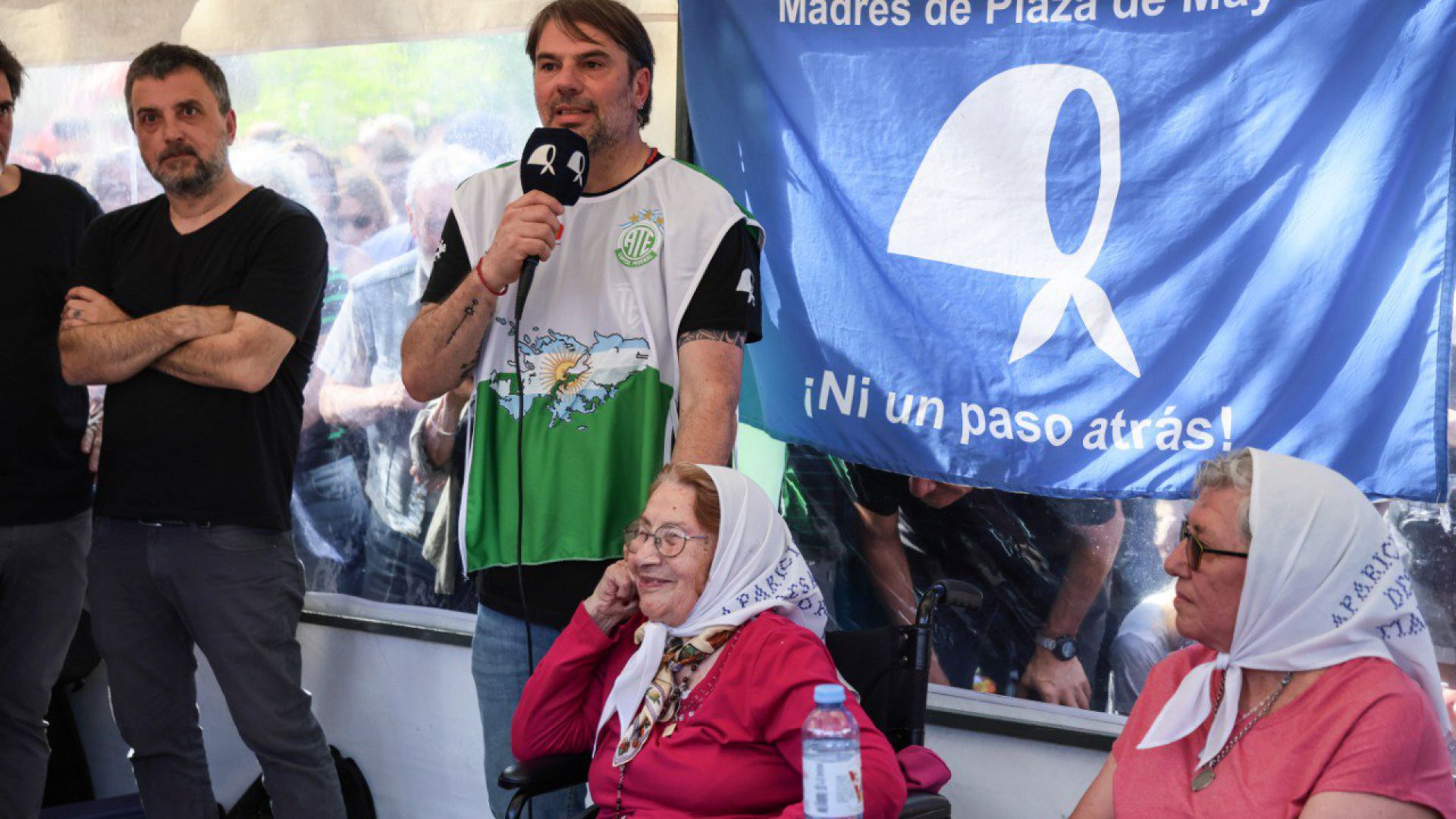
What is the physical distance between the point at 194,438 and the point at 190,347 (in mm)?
210

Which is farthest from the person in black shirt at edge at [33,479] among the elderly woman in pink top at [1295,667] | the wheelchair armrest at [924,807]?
the elderly woman in pink top at [1295,667]

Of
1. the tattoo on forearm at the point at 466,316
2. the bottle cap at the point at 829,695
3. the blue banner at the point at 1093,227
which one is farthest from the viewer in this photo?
the blue banner at the point at 1093,227

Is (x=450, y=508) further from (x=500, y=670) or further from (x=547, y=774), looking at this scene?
(x=547, y=774)

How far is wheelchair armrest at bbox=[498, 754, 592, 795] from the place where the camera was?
230 cm

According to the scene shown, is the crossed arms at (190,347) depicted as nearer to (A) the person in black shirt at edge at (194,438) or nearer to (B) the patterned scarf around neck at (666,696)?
(A) the person in black shirt at edge at (194,438)

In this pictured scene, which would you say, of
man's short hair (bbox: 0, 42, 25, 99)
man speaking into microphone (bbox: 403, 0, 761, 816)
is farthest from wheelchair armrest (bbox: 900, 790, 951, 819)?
man's short hair (bbox: 0, 42, 25, 99)

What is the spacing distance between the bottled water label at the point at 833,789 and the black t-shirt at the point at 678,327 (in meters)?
Result: 0.86

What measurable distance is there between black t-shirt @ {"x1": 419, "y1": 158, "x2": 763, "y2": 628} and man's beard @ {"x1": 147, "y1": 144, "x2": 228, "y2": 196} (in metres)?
1.03

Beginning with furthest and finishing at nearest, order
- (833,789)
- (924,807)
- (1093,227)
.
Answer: (1093,227), (924,807), (833,789)

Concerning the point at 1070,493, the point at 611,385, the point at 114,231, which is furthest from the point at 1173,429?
the point at 114,231

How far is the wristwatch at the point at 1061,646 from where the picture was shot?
9.61 feet

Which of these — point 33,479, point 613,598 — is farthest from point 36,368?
point 613,598

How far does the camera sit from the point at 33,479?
345 centimetres

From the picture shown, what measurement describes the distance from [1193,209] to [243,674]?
2265mm
